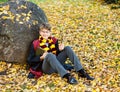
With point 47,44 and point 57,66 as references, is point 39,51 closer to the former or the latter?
point 47,44

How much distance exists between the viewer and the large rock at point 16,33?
272 inches

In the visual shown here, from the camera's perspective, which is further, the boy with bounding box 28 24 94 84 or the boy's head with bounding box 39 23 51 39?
the boy's head with bounding box 39 23 51 39

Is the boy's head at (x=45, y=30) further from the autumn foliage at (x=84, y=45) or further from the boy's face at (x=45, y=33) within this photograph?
the autumn foliage at (x=84, y=45)

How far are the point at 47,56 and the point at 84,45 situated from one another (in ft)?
9.02

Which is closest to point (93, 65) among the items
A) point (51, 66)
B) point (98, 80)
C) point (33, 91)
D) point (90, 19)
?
point (98, 80)

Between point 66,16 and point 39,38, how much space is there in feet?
17.9

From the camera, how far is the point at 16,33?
6.90 m

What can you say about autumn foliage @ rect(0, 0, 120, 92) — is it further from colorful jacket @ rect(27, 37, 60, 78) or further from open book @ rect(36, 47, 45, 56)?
open book @ rect(36, 47, 45, 56)

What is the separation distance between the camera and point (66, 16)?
468 inches

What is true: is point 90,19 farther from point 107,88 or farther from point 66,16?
point 107,88

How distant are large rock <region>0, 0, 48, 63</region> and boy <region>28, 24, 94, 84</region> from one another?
0.40m

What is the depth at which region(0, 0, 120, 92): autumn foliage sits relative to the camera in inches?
245

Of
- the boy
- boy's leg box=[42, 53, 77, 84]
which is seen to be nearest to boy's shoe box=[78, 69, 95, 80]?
the boy

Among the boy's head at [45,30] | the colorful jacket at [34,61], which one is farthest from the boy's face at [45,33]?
the colorful jacket at [34,61]
